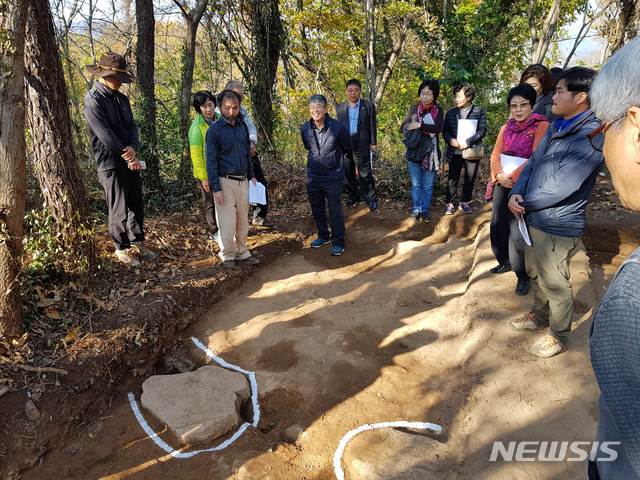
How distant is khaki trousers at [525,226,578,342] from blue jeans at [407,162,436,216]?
10.1 feet

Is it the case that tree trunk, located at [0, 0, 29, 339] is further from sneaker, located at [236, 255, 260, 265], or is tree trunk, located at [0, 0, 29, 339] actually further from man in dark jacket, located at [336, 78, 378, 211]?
man in dark jacket, located at [336, 78, 378, 211]

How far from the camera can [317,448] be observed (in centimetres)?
281

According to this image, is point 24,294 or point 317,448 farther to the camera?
point 24,294

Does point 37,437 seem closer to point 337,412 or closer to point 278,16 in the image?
point 337,412

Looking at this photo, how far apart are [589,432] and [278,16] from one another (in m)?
8.87

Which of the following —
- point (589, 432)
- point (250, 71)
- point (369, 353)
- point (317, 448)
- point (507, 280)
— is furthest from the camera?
point (250, 71)

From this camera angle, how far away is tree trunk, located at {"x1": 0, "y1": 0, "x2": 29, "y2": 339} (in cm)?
277

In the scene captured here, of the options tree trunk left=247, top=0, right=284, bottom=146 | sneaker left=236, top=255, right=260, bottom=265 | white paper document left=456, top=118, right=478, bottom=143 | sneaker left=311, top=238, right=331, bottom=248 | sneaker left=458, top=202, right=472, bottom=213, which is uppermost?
tree trunk left=247, top=0, right=284, bottom=146

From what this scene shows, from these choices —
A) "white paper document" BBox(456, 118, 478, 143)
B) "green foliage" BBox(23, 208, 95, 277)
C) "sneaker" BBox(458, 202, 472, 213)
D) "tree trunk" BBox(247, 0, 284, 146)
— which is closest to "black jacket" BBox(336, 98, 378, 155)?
"white paper document" BBox(456, 118, 478, 143)

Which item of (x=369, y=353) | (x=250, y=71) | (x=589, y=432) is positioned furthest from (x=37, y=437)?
(x=250, y=71)

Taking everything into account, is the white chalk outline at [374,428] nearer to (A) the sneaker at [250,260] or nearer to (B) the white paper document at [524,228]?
(B) the white paper document at [524,228]

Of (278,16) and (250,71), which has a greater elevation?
(278,16)

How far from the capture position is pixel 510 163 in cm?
377

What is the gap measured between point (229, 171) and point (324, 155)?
1295 mm
